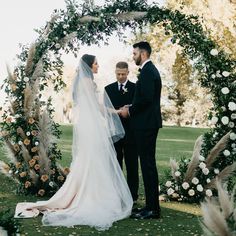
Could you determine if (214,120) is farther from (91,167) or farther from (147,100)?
(91,167)

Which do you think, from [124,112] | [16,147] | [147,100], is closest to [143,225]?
[147,100]

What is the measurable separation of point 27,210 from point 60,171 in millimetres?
1739

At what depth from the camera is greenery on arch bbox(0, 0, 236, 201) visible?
789cm

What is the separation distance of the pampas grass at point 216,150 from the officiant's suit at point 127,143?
1.20 meters

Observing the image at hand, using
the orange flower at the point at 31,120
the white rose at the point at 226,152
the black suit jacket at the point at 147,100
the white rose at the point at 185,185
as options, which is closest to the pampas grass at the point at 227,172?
the white rose at the point at 226,152

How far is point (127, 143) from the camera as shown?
7.83 m

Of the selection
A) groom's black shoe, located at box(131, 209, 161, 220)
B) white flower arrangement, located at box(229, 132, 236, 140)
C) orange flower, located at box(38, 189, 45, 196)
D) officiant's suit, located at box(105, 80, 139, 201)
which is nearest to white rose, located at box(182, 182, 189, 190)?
officiant's suit, located at box(105, 80, 139, 201)

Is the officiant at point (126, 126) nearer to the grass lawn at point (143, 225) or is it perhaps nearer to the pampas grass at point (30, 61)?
the grass lawn at point (143, 225)

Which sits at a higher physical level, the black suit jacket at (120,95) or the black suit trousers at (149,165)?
the black suit jacket at (120,95)

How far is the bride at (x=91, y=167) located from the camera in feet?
22.0

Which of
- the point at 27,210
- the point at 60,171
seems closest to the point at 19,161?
the point at 60,171

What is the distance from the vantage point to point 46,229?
5793 millimetres

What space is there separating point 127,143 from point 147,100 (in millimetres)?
1539

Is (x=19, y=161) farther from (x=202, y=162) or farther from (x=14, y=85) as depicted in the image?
(x=202, y=162)
